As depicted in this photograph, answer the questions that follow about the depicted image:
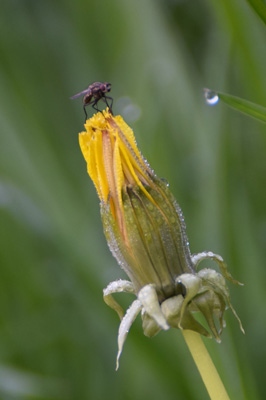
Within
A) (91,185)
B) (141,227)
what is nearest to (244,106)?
(141,227)

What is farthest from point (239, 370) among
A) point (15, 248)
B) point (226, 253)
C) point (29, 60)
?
point (29, 60)

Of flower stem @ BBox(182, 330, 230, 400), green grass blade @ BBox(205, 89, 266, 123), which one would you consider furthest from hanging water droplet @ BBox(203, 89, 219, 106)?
flower stem @ BBox(182, 330, 230, 400)

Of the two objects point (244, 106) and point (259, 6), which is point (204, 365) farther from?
point (259, 6)

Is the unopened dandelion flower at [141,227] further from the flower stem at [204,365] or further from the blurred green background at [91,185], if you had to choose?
the blurred green background at [91,185]

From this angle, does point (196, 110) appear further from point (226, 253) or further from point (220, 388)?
Answer: point (220, 388)

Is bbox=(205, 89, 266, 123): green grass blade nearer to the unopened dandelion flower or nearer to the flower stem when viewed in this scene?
the unopened dandelion flower

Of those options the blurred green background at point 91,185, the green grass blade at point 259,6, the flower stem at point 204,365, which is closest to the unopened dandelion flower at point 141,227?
the flower stem at point 204,365
